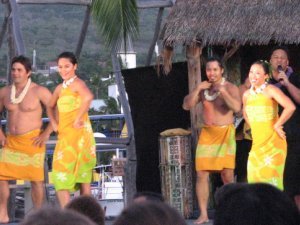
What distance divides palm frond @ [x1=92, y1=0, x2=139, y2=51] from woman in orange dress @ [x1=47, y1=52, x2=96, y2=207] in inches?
17.8

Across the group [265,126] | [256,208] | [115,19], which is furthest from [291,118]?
[256,208]

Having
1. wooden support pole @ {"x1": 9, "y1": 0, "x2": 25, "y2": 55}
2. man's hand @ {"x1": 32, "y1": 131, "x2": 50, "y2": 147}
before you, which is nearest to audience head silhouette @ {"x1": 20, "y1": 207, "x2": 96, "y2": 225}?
man's hand @ {"x1": 32, "y1": 131, "x2": 50, "y2": 147}

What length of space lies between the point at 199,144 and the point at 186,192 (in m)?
0.91

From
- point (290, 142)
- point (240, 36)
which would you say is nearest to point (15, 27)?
point (240, 36)

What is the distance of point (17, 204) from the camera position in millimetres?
12805

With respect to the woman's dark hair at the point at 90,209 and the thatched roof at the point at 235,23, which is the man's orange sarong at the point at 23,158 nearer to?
the thatched roof at the point at 235,23

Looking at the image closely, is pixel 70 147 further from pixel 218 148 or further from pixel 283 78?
pixel 283 78

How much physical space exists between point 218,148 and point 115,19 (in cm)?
169

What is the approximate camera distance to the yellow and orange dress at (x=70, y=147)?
Result: 917 cm

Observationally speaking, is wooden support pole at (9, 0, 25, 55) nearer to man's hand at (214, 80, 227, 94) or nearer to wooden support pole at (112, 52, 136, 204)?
wooden support pole at (112, 52, 136, 204)

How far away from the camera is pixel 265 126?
8.86 m

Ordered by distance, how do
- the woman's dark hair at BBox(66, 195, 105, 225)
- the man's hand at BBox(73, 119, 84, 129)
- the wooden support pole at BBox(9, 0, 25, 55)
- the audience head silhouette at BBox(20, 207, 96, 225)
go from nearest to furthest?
the audience head silhouette at BBox(20, 207, 96, 225), the woman's dark hair at BBox(66, 195, 105, 225), the man's hand at BBox(73, 119, 84, 129), the wooden support pole at BBox(9, 0, 25, 55)

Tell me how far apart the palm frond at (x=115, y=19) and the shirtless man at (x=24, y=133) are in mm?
838

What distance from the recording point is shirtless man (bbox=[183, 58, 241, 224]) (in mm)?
9477
